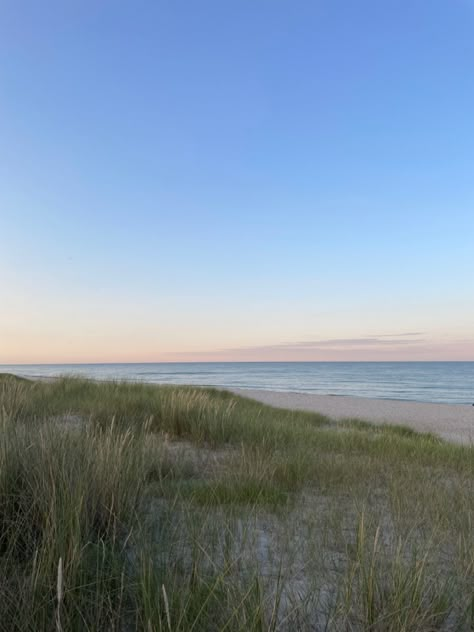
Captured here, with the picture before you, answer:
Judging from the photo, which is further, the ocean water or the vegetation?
the ocean water

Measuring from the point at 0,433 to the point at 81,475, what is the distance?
3.85 feet

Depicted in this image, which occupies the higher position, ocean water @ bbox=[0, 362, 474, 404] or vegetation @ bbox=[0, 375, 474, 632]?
vegetation @ bbox=[0, 375, 474, 632]

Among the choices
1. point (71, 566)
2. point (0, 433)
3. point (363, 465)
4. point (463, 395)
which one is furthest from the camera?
point (463, 395)

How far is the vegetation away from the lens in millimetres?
1652

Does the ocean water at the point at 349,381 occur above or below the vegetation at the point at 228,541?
below

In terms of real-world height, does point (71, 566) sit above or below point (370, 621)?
above

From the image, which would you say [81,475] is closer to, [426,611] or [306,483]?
[426,611]

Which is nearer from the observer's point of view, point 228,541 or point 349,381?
point 228,541

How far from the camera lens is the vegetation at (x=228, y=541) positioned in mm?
1652

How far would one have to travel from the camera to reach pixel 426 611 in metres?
1.66

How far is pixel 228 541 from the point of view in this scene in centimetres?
233

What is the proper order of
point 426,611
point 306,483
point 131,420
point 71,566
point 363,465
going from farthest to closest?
point 131,420
point 363,465
point 306,483
point 71,566
point 426,611

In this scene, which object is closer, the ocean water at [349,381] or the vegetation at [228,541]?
the vegetation at [228,541]

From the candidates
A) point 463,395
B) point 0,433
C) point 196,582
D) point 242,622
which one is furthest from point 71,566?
point 463,395
